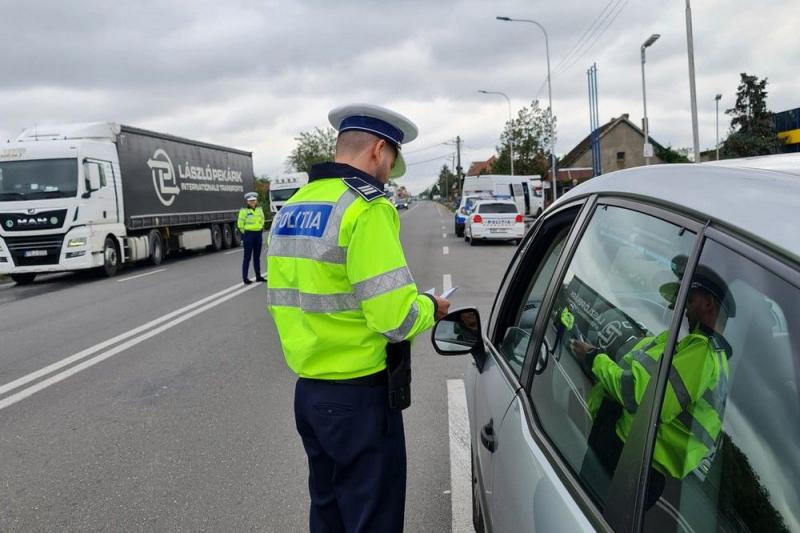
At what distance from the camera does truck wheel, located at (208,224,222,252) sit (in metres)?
24.9

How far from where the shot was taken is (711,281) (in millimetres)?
1188

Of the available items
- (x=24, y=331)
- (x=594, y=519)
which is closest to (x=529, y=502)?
(x=594, y=519)

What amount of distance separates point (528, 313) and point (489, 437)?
1.77ft

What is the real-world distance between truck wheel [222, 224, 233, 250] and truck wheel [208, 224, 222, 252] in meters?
0.37

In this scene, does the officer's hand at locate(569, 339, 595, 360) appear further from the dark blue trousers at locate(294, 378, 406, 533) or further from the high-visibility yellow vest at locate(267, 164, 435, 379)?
the dark blue trousers at locate(294, 378, 406, 533)

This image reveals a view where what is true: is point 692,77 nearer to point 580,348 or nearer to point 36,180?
point 36,180

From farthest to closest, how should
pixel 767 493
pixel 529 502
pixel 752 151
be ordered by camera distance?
pixel 752 151 < pixel 529 502 < pixel 767 493

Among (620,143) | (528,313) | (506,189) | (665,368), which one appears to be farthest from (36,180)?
(620,143)

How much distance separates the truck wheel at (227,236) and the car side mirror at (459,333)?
24701 millimetres

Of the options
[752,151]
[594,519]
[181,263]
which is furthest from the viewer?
[752,151]

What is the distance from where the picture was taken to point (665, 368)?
4.15 feet

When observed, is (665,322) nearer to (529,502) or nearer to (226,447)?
(529,502)

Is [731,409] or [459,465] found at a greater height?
[731,409]

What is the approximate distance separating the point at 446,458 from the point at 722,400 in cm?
308
